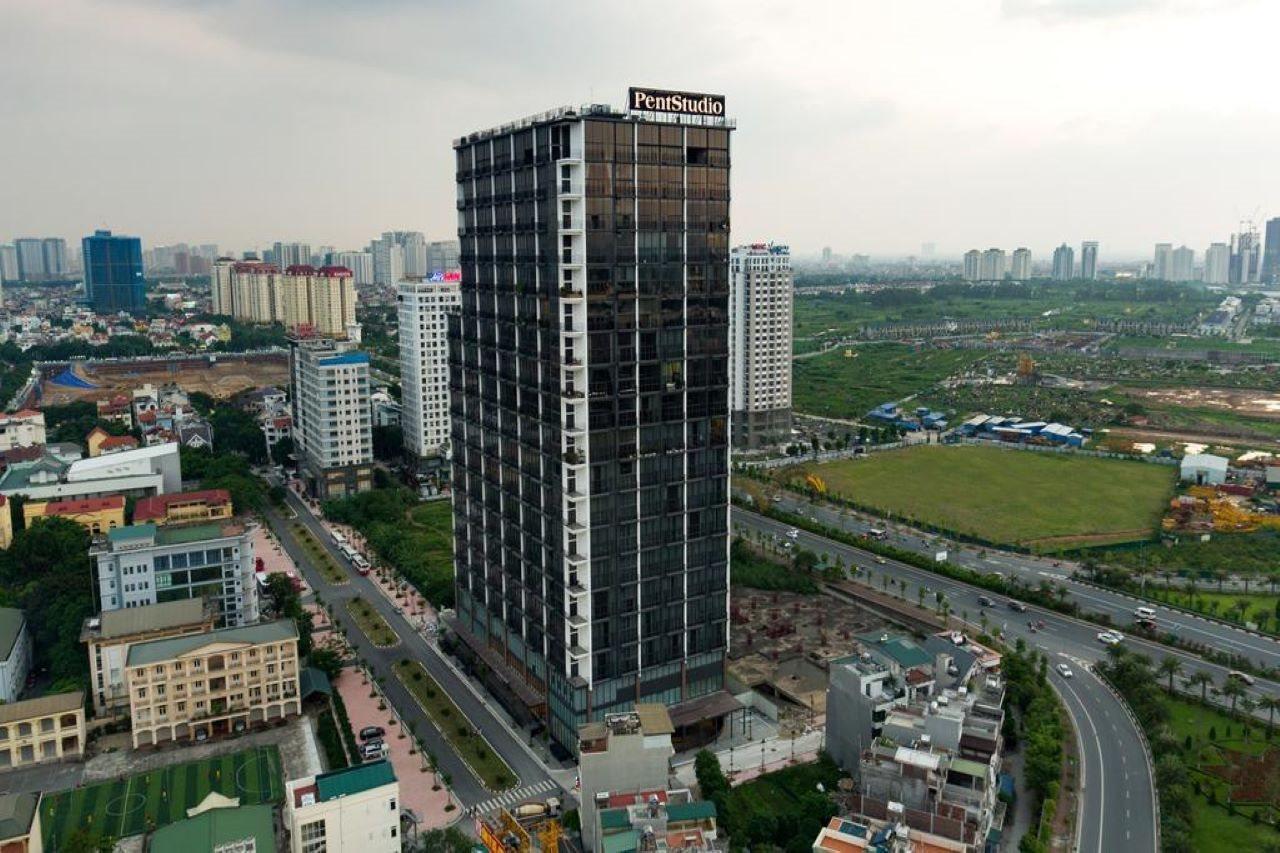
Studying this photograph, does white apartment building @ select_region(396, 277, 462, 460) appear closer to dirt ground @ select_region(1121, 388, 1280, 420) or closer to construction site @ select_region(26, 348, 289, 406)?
construction site @ select_region(26, 348, 289, 406)

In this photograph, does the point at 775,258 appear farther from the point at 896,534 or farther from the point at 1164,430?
the point at 1164,430

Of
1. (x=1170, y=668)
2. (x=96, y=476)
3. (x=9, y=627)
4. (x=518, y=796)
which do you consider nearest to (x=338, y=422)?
(x=96, y=476)

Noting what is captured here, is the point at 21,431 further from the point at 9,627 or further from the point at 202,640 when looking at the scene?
the point at 202,640

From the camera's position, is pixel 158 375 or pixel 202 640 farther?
pixel 158 375

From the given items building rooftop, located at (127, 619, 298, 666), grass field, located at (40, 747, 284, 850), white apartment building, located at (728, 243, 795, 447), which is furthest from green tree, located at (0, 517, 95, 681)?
white apartment building, located at (728, 243, 795, 447)

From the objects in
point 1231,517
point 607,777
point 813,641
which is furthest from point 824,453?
point 607,777

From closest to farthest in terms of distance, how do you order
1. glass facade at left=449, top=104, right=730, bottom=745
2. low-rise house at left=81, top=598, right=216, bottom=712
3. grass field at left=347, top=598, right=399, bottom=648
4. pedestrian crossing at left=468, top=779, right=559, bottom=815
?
1. glass facade at left=449, top=104, right=730, bottom=745
2. pedestrian crossing at left=468, top=779, right=559, bottom=815
3. low-rise house at left=81, top=598, right=216, bottom=712
4. grass field at left=347, top=598, right=399, bottom=648

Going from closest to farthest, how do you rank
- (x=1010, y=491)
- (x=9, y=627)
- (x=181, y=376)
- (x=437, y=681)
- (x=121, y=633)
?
(x=121, y=633) < (x=9, y=627) < (x=437, y=681) < (x=1010, y=491) < (x=181, y=376)
